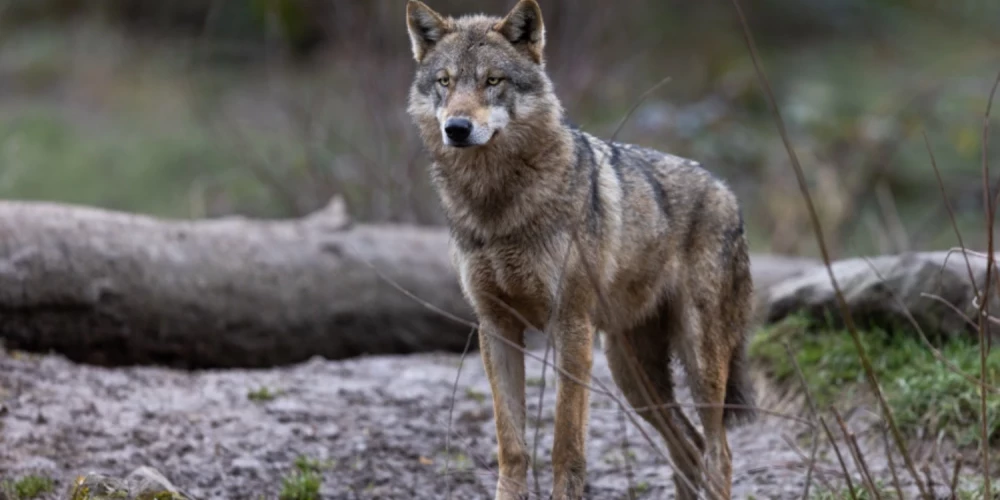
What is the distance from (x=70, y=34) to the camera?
2014 centimetres

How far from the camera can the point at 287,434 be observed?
20.6ft

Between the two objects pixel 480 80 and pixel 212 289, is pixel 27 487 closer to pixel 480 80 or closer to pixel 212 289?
pixel 212 289

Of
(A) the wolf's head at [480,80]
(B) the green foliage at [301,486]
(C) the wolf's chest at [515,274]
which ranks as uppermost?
(A) the wolf's head at [480,80]

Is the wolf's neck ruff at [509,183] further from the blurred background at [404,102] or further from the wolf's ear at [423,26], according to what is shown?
the blurred background at [404,102]

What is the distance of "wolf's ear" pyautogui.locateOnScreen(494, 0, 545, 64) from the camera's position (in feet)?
16.2

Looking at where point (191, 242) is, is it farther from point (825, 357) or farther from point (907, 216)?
point (907, 216)

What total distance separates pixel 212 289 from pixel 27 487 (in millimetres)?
2643

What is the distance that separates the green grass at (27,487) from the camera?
5.04 meters

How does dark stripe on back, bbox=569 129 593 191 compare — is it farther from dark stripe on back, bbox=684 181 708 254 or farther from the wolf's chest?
dark stripe on back, bbox=684 181 708 254

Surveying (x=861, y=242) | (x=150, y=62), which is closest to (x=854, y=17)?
(x=861, y=242)

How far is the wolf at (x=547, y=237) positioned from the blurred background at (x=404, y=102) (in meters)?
4.07

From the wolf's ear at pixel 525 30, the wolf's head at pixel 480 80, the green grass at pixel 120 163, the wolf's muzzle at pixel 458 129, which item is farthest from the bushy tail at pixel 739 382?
the green grass at pixel 120 163

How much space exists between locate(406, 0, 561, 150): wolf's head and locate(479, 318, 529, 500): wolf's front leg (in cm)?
85

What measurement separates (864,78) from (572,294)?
16.1m
